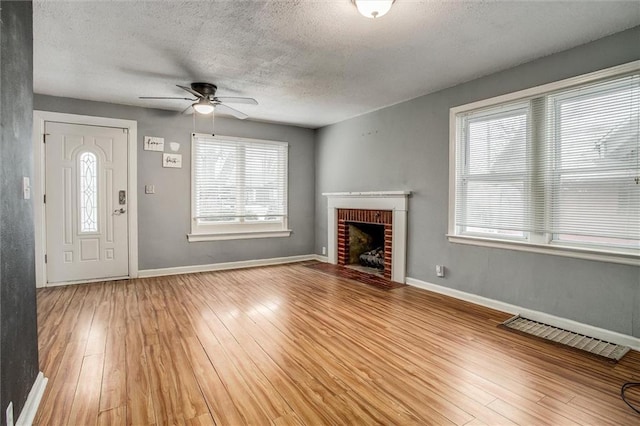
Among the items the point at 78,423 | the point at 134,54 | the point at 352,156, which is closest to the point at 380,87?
the point at 352,156

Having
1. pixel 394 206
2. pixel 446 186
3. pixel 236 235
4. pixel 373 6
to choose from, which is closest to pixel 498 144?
pixel 446 186

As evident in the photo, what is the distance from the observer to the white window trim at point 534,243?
2.63 metres

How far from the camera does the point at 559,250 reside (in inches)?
117

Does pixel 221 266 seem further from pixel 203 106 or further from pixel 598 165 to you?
pixel 598 165

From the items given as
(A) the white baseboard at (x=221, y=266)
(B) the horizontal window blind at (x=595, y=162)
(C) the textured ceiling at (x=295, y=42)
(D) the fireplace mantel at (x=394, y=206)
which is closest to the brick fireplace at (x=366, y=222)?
(D) the fireplace mantel at (x=394, y=206)

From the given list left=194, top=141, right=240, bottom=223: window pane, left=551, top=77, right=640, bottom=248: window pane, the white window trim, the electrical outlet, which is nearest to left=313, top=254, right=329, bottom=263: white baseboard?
left=194, top=141, right=240, bottom=223: window pane

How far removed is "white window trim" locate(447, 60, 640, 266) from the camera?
2.63 m

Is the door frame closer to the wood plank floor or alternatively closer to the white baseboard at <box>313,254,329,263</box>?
the wood plank floor

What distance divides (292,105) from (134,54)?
2.17 meters

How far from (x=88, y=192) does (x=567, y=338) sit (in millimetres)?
5809

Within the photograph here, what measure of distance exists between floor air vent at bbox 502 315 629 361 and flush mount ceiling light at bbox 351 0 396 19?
2.87 meters

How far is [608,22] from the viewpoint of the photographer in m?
2.51

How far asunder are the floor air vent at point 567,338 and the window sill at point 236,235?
12.9 feet

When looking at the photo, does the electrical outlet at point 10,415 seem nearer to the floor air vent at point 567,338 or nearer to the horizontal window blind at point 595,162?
the floor air vent at point 567,338
